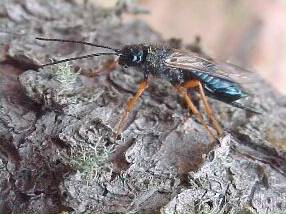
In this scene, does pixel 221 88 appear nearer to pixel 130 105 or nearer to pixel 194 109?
pixel 194 109

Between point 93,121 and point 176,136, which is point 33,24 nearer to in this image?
point 93,121

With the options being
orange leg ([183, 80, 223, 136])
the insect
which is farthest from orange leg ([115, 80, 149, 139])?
orange leg ([183, 80, 223, 136])

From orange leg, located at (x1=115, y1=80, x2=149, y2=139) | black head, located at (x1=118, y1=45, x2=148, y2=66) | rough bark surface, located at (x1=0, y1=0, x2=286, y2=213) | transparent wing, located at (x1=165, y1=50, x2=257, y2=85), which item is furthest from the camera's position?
transparent wing, located at (x1=165, y1=50, x2=257, y2=85)

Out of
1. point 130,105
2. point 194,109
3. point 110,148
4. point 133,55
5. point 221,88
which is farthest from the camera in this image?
point 221,88

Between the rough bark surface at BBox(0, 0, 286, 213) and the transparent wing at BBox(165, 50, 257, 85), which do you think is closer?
the rough bark surface at BBox(0, 0, 286, 213)

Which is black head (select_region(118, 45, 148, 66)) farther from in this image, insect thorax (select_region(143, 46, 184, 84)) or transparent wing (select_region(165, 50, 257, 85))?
transparent wing (select_region(165, 50, 257, 85))

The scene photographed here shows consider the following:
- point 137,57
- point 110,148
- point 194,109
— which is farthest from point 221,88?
point 110,148

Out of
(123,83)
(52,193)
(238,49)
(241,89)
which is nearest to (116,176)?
(52,193)

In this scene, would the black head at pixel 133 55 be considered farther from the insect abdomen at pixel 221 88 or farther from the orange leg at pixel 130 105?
the insect abdomen at pixel 221 88

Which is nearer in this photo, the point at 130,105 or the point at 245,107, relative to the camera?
the point at 130,105
